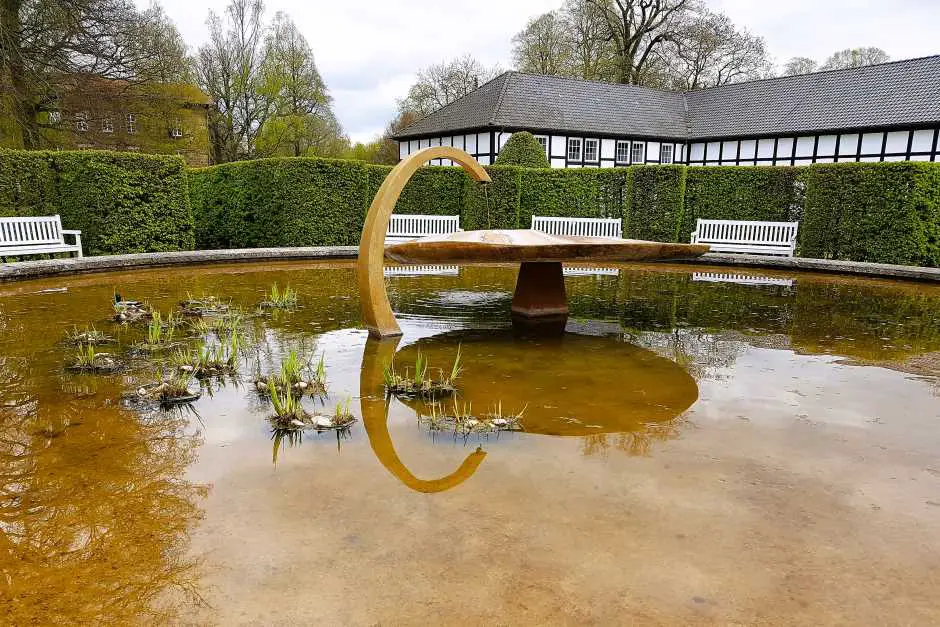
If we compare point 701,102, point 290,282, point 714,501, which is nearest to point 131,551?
point 714,501

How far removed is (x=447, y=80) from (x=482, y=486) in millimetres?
40141

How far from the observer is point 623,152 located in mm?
25703

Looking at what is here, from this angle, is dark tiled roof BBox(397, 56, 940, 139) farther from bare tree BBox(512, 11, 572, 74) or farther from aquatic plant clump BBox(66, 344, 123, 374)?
aquatic plant clump BBox(66, 344, 123, 374)

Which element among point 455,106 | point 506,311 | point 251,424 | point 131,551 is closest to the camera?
point 131,551

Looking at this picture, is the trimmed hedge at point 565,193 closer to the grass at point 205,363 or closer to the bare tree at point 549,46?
the grass at point 205,363

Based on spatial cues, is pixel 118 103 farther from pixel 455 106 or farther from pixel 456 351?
pixel 456 351

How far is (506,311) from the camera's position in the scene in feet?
21.3

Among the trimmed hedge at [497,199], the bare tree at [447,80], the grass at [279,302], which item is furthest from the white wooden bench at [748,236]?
the bare tree at [447,80]

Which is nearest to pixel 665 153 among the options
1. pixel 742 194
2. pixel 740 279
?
pixel 742 194

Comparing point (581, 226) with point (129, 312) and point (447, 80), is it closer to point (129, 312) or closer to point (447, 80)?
point (129, 312)

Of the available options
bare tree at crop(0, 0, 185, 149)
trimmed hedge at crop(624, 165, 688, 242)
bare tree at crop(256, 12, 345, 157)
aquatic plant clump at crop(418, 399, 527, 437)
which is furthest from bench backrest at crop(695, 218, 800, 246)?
bare tree at crop(256, 12, 345, 157)

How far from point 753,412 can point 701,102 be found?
27.4 m

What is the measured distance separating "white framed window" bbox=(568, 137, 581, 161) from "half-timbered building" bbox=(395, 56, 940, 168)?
2.3 inches

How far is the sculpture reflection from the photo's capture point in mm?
2484
